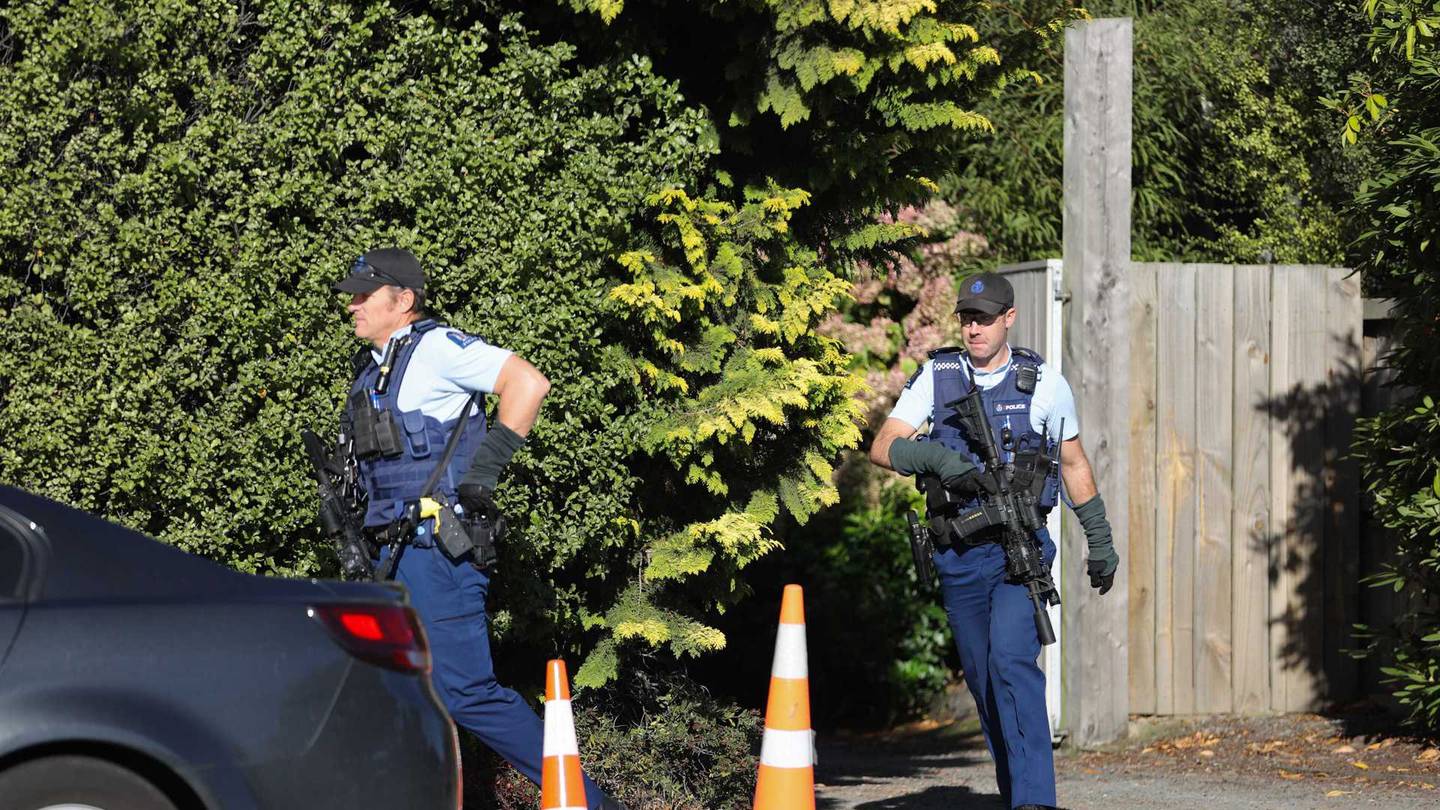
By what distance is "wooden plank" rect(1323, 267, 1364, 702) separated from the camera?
8.63 m

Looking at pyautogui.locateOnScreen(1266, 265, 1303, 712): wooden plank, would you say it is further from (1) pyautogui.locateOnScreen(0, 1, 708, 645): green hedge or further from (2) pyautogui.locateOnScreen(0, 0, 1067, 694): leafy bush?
(1) pyautogui.locateOnScreen(0, 1, 708, 645): green hedge

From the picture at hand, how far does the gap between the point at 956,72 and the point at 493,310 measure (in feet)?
6.39

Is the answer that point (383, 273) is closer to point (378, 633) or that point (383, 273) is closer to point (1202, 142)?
point (378, 633)

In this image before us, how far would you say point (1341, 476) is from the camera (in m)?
8.65

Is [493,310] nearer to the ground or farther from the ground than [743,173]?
nearer to the ground

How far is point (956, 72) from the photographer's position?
6344mm

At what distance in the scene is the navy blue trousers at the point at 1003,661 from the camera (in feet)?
19.0

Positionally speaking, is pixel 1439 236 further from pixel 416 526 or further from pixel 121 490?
pixel 121 490

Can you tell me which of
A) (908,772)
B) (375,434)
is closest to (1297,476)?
(908,772)

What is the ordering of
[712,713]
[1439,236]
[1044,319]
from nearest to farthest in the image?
1. [712,713]
2. [1439,236]
3. [1044,319]

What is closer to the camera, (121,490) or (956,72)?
(121,490)

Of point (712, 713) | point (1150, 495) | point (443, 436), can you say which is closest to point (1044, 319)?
point (1150, 495)

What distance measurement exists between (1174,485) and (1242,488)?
379mm

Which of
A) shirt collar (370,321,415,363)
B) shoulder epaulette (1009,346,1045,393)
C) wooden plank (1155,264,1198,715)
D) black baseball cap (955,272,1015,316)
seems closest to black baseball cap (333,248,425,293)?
shirt collar (370,321,415,363)
